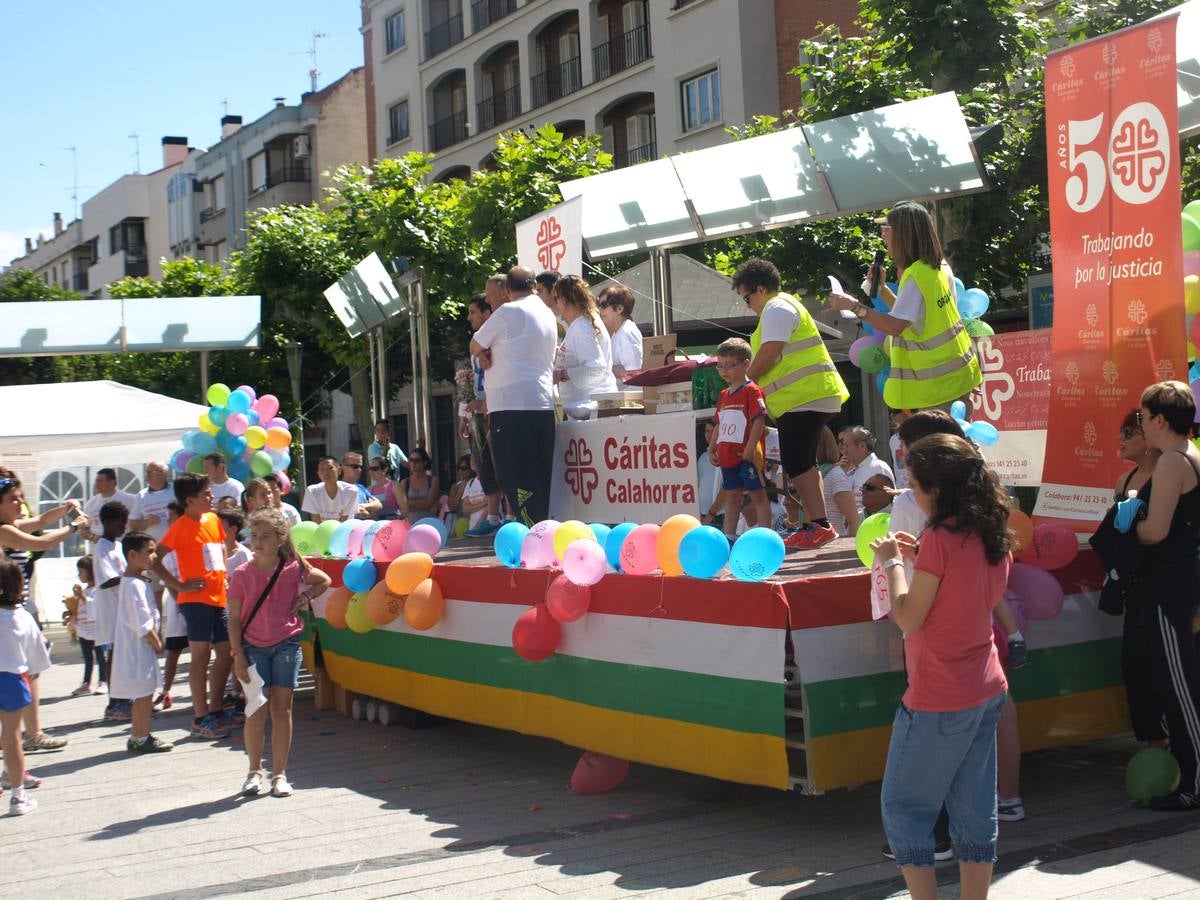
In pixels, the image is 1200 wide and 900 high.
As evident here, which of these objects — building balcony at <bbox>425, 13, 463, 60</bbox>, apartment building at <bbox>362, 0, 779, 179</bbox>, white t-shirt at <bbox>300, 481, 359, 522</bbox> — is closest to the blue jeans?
white t-shirt at <bbox>300, 481, 359, 522</bbox>

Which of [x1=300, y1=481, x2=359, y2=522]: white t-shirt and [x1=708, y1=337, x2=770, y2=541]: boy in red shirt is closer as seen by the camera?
[x1=708, y1=337, x2=770, y2=541]: boy in red shirt

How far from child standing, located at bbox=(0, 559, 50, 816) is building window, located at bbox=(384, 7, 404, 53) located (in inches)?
1504

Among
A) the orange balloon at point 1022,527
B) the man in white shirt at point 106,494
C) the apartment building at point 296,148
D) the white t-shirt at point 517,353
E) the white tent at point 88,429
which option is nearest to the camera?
the orange balloon at point 1022,527

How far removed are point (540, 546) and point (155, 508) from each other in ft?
23.5

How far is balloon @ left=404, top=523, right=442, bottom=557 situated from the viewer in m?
8.45

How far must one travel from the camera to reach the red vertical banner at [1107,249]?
6.65 m

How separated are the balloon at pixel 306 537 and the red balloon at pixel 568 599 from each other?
3431mm

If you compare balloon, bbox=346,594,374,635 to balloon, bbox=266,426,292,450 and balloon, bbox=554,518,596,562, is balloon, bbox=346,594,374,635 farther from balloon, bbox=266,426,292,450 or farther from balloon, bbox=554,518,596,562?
balloon, bbox=266,426,292,450

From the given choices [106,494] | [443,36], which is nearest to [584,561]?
[106,494]

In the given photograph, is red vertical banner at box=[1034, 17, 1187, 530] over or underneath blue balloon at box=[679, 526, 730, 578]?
over

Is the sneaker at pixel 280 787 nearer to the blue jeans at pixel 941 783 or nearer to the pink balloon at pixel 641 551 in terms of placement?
the pink balloon at pixel 641 551

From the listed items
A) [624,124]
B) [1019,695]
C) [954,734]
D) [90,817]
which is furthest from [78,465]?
[624,124]

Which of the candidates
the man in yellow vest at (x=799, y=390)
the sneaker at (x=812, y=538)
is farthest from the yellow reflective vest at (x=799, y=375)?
the sneaker at (x=812, y=538)

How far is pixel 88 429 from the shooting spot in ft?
57.2
